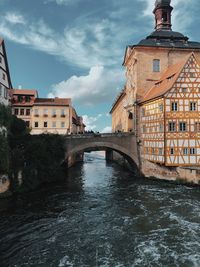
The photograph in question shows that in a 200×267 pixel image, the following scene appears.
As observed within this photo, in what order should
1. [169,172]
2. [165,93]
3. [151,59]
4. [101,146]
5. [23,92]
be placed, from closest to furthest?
1. [165,93]
2. [169,172]
3. [101,146]
4. [151,59]
5. [23,92]

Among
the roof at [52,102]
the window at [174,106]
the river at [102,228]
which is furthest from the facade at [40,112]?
the window at [174,106]

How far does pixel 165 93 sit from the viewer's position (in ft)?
88.6

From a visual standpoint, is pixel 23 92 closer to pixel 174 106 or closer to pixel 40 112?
pixel 40 112

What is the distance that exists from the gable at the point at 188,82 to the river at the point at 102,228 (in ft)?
31.2

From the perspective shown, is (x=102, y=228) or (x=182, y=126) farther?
(x=182, y=126)

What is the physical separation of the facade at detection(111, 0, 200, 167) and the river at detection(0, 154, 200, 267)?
519 centimetres

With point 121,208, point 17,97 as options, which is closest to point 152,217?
point 121,208

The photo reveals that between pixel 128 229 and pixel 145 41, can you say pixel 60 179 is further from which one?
pixel 145 41

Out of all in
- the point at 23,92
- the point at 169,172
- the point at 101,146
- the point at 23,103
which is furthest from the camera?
the point at 23,92

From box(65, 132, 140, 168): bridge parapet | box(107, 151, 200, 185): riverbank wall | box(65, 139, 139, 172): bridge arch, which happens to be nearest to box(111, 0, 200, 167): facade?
box(107, 151, 200, 185): riverbank wall

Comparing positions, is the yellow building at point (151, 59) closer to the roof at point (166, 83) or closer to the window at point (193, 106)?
the roof at point (166, 83)

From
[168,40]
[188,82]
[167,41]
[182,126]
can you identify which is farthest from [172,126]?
[168,40]

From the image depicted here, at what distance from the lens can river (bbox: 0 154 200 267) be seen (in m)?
11.7

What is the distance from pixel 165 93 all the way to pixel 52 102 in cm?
2201
